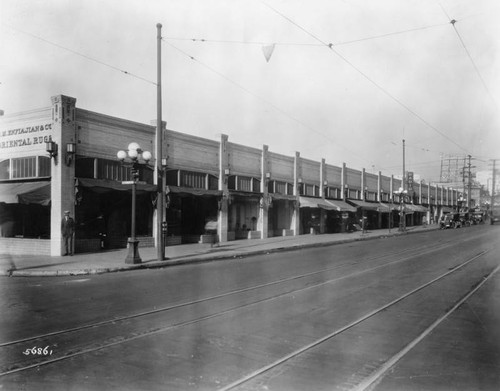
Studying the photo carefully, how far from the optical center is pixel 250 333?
6848 mm

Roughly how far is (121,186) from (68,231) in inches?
129

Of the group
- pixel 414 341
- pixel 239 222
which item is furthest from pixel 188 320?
pixel 239 222

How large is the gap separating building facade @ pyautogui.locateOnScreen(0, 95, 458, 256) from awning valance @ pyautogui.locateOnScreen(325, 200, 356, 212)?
8.68ft

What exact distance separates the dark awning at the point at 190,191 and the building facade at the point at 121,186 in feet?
0.24

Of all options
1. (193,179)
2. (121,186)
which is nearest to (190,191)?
(193,179)

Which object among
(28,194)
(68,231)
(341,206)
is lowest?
(68,231)

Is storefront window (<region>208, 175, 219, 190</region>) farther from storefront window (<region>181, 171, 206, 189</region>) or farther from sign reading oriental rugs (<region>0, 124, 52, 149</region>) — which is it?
sign reading oriental rugs (<region>0, 124, 52, 149</region>)

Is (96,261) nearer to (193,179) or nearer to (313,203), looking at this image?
(193,179)

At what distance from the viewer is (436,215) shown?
231 feet

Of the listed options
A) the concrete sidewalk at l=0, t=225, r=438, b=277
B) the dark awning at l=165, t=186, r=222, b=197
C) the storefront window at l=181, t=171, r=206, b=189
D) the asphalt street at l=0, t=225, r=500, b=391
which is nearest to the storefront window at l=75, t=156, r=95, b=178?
the concrete sidewalk at l=0, t=225, r=438, b=277

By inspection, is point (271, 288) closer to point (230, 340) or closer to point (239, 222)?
point (230, 340)

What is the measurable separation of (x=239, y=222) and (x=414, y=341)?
900 inches

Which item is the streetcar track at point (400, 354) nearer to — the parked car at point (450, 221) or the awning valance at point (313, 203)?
the awning valance at point (313, 203)

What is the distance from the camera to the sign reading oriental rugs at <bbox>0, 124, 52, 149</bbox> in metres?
18.6
